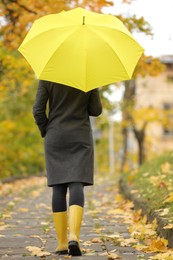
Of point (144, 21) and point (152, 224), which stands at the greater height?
point (144, 21)

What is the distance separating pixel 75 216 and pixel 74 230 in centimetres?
12

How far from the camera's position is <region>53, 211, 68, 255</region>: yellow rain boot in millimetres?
5301

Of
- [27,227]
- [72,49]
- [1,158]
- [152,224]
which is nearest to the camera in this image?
[72,49]

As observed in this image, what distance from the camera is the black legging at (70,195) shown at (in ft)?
17.2

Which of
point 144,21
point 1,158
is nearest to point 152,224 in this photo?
point 144,21

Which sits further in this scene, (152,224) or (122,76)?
(152,224)

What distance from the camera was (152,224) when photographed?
6.53 m

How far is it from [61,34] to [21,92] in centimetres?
1402

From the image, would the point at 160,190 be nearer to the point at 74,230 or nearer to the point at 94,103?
the point at 94,103

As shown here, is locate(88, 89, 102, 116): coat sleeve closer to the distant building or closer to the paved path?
the paved path

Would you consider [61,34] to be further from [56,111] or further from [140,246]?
[140,246]

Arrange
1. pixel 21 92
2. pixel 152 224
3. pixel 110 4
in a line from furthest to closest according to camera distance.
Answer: pixel 21 92
pixel 110 4
pixel 152 224

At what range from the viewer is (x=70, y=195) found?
5.29m

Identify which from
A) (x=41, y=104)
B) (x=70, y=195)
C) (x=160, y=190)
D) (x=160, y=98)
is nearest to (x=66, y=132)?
(x=41, y=104)
